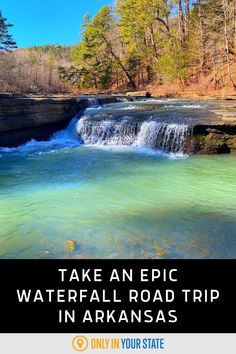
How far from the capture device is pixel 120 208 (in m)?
6.61

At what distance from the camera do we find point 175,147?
11633mm

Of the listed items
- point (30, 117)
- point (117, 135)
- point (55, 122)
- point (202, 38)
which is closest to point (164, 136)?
point (117, 135)

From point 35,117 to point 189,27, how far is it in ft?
67.1

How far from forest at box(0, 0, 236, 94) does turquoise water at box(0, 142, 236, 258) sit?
17.4 metres

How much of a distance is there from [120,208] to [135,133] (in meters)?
7.05

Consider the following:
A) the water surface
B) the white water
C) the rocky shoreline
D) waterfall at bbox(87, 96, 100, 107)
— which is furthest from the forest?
the water surface

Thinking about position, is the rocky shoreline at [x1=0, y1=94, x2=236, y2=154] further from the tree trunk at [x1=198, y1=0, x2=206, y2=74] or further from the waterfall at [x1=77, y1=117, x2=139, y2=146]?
the tree trunk at [x1=198, y1=0, x2=206, y2=74]

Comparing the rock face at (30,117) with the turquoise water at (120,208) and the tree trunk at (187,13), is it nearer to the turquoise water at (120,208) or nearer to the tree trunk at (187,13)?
the turquoise water at (120,208)

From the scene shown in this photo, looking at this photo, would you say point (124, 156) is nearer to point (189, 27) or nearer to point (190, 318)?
point (190, 318)

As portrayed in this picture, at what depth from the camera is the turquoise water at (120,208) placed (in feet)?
16.7

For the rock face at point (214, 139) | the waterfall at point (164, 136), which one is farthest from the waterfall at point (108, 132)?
the rock face at point (214, 139)

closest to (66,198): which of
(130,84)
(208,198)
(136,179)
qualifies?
(136,179)

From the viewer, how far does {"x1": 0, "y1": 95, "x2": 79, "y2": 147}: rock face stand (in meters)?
13.7

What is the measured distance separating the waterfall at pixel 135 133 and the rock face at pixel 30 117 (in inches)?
42.0
